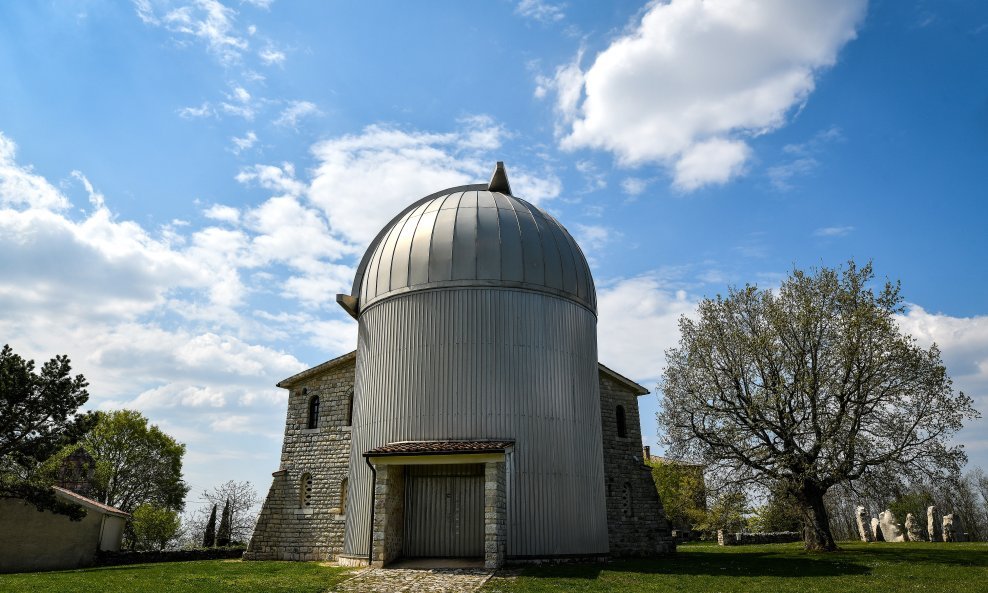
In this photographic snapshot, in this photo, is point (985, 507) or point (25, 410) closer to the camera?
point (25, 410)

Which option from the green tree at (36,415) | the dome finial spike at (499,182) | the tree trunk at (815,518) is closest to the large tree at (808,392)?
the tree trunk at (815,518)

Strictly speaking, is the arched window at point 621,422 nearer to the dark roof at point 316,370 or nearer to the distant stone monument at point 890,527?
the dark roof at point 316,370

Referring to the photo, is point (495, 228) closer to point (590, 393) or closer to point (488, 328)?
point (488, 328)

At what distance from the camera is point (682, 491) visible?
23.7 meters

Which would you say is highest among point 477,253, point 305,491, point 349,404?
point 477,253

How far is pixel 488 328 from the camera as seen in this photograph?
16672 mm

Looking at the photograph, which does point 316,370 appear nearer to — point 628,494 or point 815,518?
point 628,494

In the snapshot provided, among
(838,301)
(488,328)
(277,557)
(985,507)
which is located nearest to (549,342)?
(488,328)

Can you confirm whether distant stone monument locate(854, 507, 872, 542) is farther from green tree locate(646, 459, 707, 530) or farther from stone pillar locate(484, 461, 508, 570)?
stone pillar locate(484, 461, 508, 570)

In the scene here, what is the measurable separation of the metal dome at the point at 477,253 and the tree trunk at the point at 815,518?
8970 millimetres

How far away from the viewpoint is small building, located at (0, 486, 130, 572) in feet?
61.1

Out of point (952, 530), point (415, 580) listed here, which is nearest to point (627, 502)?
point (415, 580)

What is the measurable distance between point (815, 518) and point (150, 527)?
31.5 meters

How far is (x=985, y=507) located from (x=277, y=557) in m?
56.7
